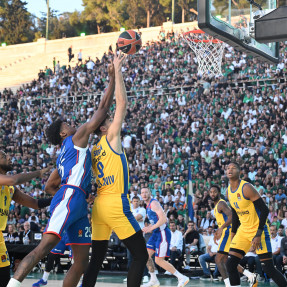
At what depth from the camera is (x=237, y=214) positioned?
9.43 metres

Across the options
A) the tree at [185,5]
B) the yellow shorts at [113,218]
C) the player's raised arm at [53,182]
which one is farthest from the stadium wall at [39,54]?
the yellow shorts at [113,218]

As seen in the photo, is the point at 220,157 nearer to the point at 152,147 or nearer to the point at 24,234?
the point at 152,147

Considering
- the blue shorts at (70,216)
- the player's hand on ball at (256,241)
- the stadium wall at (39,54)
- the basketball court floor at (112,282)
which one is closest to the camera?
the blue shorts at (70,216)

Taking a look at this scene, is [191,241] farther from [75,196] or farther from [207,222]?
[75,196]

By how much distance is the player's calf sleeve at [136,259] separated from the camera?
6598 millimetres

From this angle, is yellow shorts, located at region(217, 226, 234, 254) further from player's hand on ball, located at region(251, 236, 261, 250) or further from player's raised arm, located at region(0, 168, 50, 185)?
player's raised arm, located at region(0, 168, 50, 185)

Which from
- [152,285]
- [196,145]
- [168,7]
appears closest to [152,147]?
[196,145]

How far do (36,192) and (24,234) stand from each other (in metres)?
5.70

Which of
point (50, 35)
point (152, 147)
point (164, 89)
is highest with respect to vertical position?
point (50, 35)

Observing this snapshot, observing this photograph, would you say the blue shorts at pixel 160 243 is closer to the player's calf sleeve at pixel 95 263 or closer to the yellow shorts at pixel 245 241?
the yellow shorts at pixel 245 241

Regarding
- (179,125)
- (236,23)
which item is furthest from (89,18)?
(236,23)

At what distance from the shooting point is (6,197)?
21.9 ft

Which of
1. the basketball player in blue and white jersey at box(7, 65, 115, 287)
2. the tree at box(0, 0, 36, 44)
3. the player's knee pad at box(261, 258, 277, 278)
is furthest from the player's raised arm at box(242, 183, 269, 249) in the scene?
the tree at box(0, 0, 36, 44)

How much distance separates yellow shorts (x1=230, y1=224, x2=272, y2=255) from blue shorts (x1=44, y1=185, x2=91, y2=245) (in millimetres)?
3098
